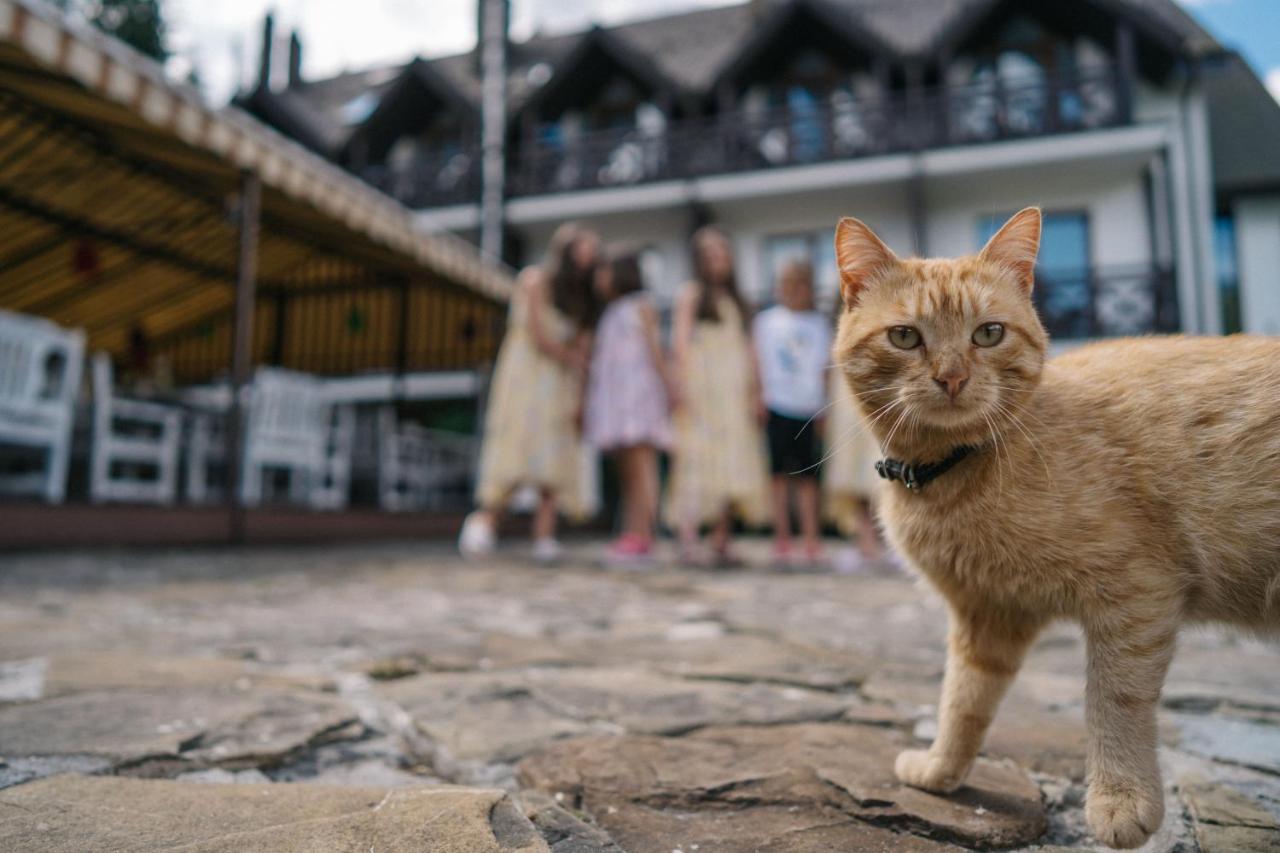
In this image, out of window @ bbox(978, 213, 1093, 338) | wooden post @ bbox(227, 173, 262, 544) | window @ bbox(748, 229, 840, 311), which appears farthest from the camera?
window @ bbox(748, 229, 840, 311)

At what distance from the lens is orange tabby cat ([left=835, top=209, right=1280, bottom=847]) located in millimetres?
1196

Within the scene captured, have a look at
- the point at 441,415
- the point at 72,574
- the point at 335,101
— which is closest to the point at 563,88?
the point at 441,415

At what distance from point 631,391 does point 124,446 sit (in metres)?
3.55

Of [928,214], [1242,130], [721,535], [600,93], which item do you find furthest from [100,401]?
[1242,130]

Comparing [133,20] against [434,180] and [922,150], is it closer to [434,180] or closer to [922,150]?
[434,180]

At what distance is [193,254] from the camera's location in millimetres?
9586

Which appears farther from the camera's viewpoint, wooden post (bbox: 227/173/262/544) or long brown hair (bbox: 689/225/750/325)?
wooden post (bbox: 227/173/262/544)

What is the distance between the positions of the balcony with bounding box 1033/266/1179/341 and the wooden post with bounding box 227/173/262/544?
1015 centimetres

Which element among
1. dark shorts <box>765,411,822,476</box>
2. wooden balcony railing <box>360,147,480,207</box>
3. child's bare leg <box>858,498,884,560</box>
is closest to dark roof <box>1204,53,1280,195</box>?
child's bare leg <box>858,498,884,560</box>

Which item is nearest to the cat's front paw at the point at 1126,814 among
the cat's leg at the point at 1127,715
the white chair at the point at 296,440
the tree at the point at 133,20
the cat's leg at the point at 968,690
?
the cat's leg at the point at 1127,715

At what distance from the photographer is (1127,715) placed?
1.19 metres

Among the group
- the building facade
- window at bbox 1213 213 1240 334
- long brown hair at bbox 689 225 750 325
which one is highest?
the building facade

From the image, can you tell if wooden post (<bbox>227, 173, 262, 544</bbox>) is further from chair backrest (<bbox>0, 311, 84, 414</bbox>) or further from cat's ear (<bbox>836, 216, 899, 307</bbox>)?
cat's ear (<bbox>836, 216, 899, 307</bbox>)

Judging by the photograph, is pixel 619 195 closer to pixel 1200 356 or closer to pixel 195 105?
pixel 195 105
